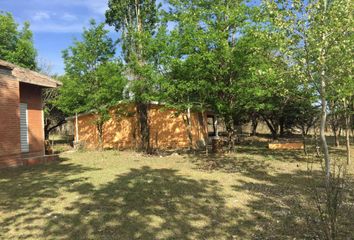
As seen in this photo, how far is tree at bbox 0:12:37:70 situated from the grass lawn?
12501mm

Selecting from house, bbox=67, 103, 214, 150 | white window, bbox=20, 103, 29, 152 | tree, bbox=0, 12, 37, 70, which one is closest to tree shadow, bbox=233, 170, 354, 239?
white window, bbox=20, 103, 29, 152

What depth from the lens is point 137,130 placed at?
2450cm

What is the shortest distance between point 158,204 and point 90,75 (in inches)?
655

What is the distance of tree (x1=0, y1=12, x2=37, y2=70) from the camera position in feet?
71.6

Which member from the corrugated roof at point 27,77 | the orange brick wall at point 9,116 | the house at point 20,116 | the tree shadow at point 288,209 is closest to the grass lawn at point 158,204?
the tree shadow at point 288,209

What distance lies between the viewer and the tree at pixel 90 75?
21391 mm

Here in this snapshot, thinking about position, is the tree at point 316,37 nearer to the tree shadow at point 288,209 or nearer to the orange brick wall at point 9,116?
the tree shadow at point 288,209

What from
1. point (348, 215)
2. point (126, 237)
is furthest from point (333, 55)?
point (126, 237)

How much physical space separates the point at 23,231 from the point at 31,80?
967 cm

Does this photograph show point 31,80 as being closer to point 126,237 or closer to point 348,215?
point 126,237

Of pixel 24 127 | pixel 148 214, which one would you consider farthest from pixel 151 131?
pixel 148 214

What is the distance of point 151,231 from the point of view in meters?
5.54

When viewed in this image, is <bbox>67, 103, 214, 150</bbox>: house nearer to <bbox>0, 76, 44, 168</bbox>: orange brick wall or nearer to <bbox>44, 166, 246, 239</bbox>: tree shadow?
<bbox>0, 76, 44, 168</bbox>: orange brick wall

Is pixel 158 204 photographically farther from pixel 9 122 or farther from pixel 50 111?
pixel 50 111
